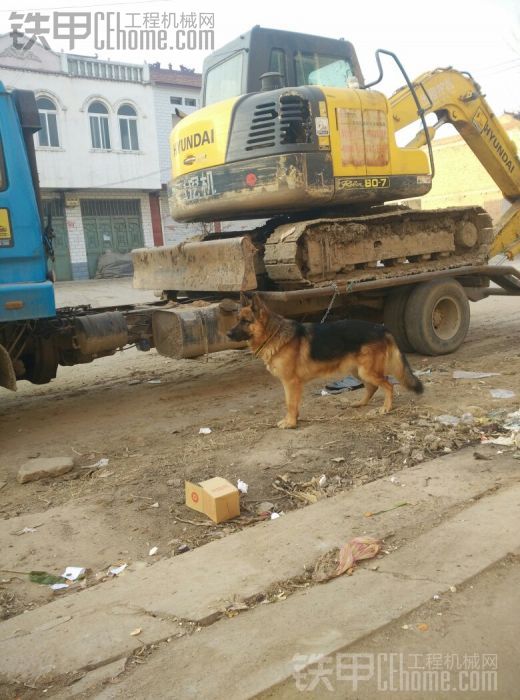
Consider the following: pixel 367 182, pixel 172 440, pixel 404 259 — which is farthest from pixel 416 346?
pixel 172 440

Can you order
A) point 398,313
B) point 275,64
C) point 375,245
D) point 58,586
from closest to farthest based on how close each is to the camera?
point 58,586, point 275,64, point 375,245, point 398,313

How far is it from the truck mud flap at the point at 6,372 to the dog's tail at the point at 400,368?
3.21 meters

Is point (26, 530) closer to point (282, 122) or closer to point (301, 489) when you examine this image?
point (301, 489)

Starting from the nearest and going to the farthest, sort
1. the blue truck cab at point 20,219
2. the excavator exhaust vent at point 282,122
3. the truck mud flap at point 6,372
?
the blue truck cab at point 20,219 → the truck mud flap at point 6,372 → the excavator exhaust vent at point 282,122

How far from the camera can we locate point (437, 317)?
25.5 feet

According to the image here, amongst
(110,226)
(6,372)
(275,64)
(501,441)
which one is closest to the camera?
(501,441)

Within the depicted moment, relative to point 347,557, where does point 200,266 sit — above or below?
above

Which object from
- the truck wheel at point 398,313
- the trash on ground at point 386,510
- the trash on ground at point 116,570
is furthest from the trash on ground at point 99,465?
the truck wheel at point 398,313

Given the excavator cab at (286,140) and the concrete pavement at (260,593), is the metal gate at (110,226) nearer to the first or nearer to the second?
the excavator cab at (286,140)

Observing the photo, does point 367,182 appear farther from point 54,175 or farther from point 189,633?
point 54,175

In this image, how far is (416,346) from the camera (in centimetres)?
746

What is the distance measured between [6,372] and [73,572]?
8.19 feet

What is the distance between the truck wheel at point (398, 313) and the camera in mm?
7512

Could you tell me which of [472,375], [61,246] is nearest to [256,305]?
[472,375]
